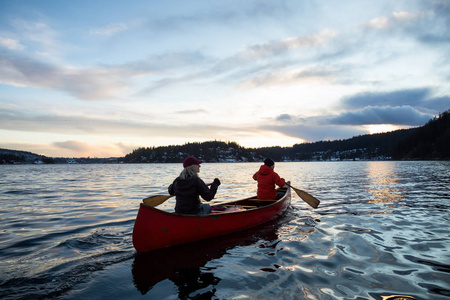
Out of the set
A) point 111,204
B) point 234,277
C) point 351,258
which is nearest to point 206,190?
point 234,277

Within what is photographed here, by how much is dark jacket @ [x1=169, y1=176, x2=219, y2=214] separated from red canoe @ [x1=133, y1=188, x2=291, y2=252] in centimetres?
39

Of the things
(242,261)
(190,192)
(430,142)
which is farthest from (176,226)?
(430,142)

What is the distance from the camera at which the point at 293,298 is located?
4.61 meters

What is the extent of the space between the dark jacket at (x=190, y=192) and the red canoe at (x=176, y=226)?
15.5 inches

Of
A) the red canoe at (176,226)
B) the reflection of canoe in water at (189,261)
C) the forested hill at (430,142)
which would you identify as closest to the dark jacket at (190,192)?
the red canoe at (176,226)

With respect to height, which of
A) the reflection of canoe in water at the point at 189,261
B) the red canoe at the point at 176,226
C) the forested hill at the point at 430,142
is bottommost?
the reflection of canoe in water at the point at 189,261

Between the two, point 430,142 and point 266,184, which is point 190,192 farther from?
point 430,142

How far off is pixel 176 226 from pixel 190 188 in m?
1.09

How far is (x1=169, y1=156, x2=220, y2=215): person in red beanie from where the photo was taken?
7367 millimetres

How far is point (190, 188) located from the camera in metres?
7.50

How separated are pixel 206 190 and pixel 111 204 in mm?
9569

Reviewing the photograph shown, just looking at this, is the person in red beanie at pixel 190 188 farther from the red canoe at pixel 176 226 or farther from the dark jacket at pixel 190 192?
the red canoe at pixel 176 226

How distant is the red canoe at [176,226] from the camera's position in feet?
21.9

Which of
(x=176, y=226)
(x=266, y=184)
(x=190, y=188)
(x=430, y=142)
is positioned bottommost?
(x=176, y=226)
